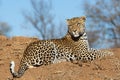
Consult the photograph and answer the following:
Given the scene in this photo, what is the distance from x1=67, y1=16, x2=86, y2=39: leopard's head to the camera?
14227 millimetres

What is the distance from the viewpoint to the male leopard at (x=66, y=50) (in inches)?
552

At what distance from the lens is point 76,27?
14.2 metres

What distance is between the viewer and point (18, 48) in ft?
→ 53.7

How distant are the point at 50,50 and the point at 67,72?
171 cm

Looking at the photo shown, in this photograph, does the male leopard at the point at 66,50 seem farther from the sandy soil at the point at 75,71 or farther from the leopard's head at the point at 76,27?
the sandy soil at the point at 75,71

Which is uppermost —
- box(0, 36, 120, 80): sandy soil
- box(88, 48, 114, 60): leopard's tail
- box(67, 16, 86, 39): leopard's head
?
box(67, 16, 86, 39): leopard's head

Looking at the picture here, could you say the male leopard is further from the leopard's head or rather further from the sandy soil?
the sandy soil

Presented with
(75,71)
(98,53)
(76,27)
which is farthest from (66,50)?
(75,71)

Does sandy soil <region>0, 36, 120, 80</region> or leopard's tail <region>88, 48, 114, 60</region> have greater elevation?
leopard's tail <region>88, 48, 114, 60</region>

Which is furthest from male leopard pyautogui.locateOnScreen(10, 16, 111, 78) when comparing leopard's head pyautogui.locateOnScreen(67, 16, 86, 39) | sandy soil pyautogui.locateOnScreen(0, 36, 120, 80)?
sandy soil pyautogui.locateOnScreen(0, 36, 120, 80)

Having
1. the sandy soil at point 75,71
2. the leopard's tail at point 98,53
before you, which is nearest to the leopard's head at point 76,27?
the leopard's tail at point 98,53

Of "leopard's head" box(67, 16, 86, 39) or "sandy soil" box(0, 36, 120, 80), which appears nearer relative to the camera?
"sandy soil" box(0, 36, 120, 80)

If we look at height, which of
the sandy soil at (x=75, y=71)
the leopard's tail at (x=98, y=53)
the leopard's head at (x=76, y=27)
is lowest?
the sandy soil at (x=75, y=71)

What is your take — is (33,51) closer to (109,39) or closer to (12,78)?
(12,78)
